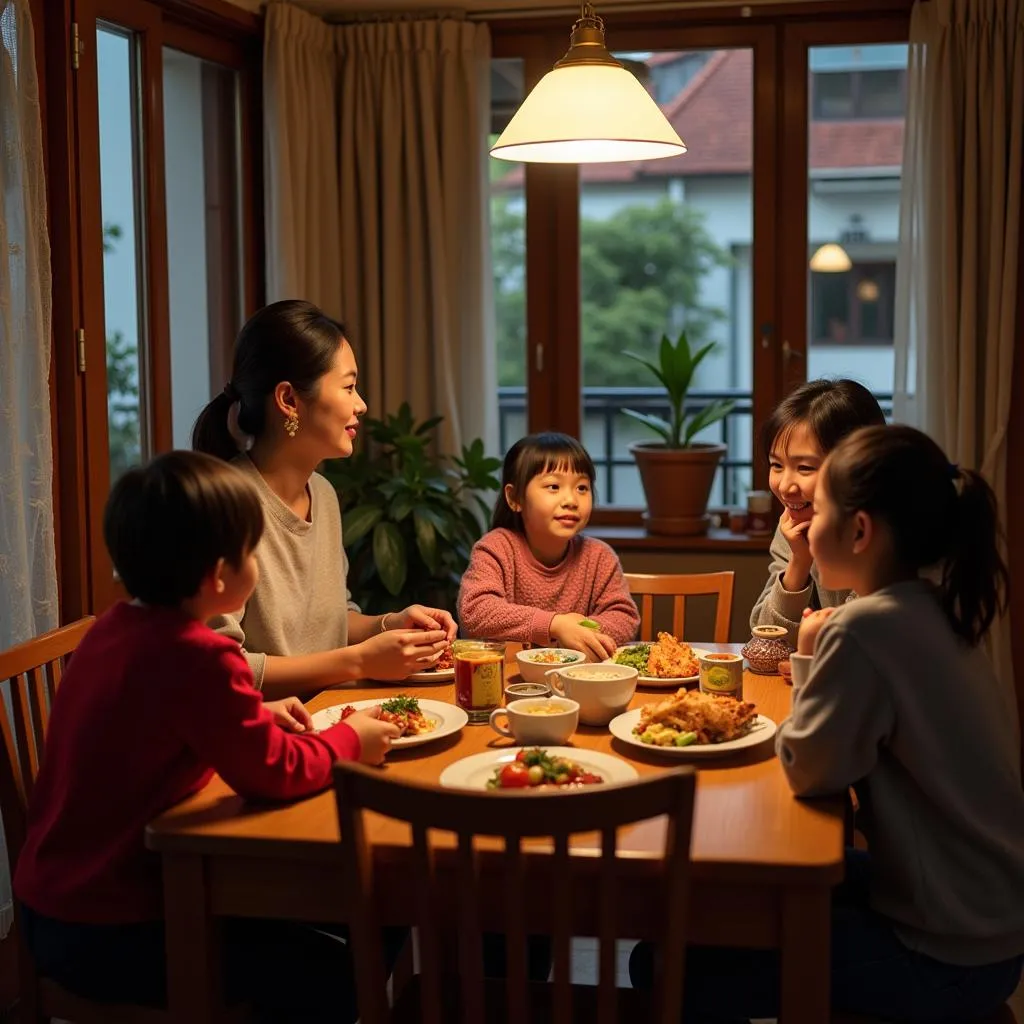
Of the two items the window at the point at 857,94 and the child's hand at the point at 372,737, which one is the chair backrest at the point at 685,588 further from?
the window at the point at 857,94

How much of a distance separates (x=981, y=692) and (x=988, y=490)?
0.88 feet

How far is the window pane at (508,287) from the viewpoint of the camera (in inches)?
182

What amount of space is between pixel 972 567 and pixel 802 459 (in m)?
0.75

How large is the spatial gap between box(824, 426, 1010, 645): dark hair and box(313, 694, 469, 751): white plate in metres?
0.66

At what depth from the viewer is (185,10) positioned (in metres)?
3.71

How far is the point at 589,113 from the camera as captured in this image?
210 centimetres

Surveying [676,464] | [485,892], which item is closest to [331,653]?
[485,892]

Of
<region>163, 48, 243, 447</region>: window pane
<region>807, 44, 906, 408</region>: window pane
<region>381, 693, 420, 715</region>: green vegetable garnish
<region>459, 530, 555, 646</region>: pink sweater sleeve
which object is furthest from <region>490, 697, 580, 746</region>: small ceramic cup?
<region>807, 44, 906, 408</region>: window pane

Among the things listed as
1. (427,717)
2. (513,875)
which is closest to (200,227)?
(427,717)

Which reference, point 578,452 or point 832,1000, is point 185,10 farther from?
point 832,1000

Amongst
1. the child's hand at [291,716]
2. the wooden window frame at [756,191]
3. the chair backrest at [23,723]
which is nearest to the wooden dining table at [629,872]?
the child's hand at [291,716]

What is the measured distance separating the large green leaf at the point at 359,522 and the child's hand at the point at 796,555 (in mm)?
1722

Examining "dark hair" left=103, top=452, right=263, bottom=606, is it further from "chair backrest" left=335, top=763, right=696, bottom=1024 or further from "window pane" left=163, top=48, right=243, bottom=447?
"window pane" left=163, top=48, right=243, bottom=447

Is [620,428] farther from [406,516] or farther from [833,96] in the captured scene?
[833,96]
